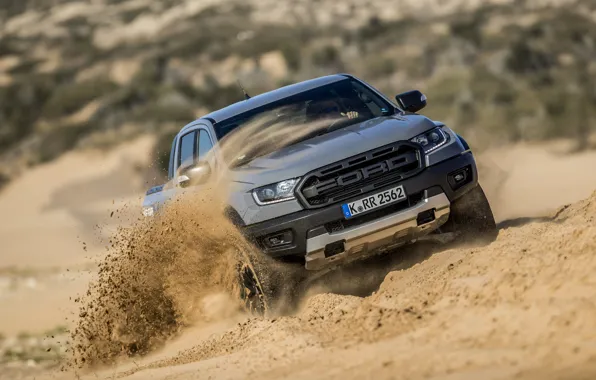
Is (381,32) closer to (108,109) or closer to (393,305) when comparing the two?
(108,109)

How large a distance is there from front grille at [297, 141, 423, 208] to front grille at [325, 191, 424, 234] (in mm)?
150

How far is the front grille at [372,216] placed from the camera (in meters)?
7.64

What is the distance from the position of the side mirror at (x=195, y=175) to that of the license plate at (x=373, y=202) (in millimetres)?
1188

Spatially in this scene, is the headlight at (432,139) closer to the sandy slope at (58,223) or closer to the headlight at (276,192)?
the headlight at (276,192)

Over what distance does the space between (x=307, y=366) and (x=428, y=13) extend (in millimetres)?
43276

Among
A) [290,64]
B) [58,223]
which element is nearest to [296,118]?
[58,223]

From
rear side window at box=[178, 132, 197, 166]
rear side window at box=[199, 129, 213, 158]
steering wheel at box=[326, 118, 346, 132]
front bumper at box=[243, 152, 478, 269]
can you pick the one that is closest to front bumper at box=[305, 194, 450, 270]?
front bumper at box=[243, 152, 478, 269]

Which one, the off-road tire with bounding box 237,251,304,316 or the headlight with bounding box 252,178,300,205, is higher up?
the headlight with bounding box 252,178,300,205

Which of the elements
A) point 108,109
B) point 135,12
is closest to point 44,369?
point 108,109

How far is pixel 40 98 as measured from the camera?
4594cm

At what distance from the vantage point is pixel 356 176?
25.4 ft

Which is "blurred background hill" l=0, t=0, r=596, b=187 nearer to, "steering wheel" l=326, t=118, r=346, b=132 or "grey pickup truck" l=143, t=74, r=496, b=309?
"steering wheel" l=326, t=118, r=346, b=132

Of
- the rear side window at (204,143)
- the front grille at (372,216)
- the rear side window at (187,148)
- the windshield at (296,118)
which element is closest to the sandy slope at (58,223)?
the rear side window at (187,148)

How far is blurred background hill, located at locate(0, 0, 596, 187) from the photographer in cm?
3088
